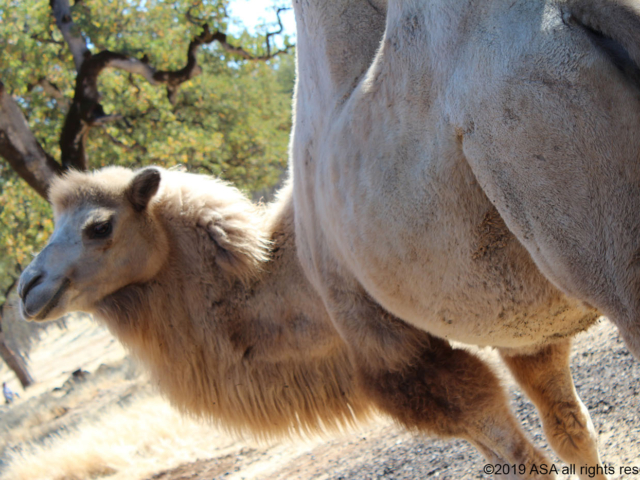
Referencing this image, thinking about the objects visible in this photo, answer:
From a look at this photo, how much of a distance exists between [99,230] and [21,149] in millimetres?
5436

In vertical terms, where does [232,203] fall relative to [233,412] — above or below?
above

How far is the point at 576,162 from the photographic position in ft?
5.37

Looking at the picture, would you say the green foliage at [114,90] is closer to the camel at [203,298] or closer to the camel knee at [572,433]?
the camel at [203,298]

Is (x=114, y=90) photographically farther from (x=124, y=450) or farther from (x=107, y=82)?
(x=124, y=450)

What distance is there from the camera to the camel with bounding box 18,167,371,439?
11.5 ft

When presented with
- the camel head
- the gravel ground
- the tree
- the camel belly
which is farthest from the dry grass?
the camel belly

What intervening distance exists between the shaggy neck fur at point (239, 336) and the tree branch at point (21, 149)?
5.22 meters

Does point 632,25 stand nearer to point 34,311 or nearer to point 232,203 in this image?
point 232,203

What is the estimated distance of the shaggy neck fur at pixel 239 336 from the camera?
3.51 metres

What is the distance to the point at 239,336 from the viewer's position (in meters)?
3.65

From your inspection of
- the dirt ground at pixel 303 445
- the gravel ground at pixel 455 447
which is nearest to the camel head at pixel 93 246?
the dirt ground at pixel 303 445

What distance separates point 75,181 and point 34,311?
94 cm

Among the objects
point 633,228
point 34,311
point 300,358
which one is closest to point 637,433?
point 300,358

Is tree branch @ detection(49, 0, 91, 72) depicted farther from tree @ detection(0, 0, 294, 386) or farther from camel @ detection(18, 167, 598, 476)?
camel @ detection(18, 167, 598, 476)
